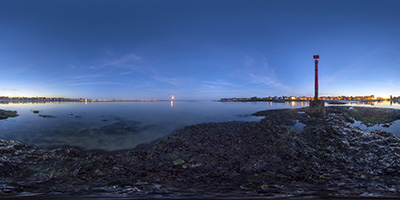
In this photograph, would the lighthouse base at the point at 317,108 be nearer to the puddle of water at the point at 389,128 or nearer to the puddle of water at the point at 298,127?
the puddle of water at the point at 389,128

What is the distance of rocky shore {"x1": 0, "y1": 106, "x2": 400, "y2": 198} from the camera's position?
5105mm

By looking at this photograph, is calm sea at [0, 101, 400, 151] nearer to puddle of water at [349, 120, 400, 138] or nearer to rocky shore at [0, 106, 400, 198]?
puddle of water at [349, 120, 400, 138]

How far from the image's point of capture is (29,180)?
6.12 metres

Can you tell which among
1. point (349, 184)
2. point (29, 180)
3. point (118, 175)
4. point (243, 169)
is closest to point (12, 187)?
point (29, 180)

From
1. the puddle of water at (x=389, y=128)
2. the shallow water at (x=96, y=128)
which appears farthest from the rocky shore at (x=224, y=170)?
the puddle of water at (x=389, y=128)

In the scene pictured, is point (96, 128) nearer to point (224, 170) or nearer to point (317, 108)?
point (224, 170)

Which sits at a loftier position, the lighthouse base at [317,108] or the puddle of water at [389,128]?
the lighthouse base at [317,108]

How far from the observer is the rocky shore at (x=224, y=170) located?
5.11 metres

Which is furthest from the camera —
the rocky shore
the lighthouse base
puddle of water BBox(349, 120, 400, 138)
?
the lighthouse base

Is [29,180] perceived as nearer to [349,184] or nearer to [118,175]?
[118,175]

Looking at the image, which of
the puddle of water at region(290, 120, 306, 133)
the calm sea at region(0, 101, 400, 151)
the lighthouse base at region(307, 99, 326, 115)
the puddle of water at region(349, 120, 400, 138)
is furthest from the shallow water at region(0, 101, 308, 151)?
the puddle of water at region(349, 120, 400, 138)

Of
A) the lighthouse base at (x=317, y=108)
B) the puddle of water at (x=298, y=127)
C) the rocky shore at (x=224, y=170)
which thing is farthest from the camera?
the lighthouse base at (x=317, y=108)

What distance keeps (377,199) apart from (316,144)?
7290 mm

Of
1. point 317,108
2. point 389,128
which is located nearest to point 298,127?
point 389,128
